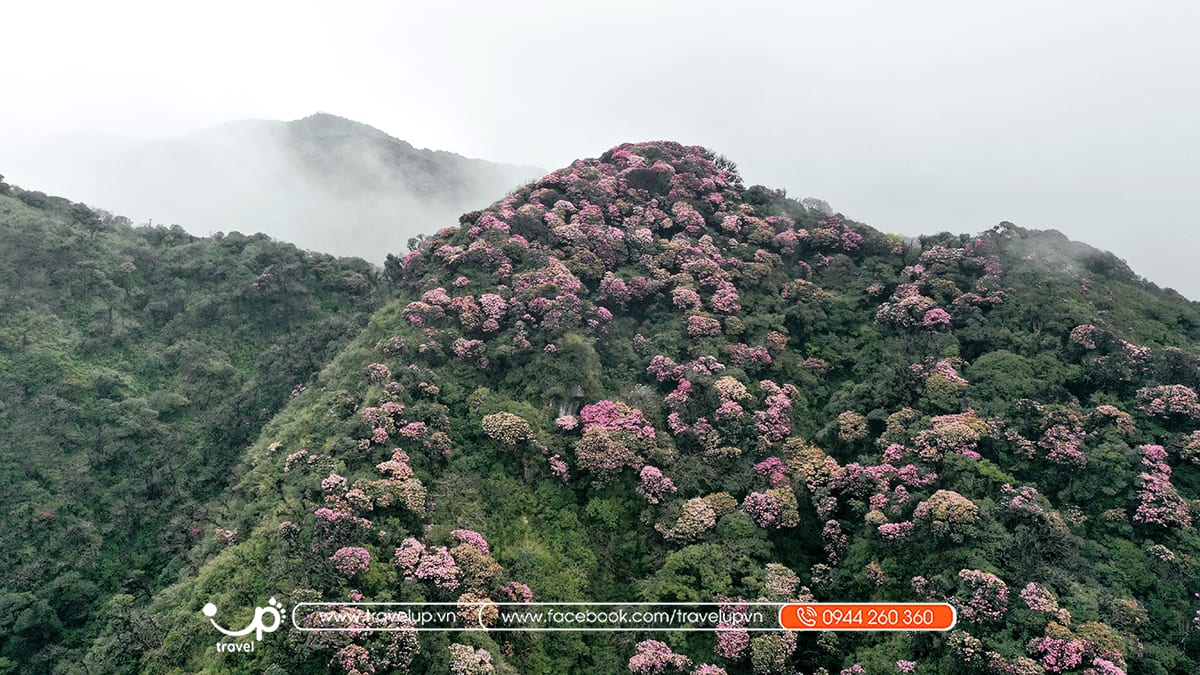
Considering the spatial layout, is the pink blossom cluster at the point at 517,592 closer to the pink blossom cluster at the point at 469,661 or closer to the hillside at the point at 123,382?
the pink blossom cluster at the point at 469,661

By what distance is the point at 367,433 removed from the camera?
2766cm

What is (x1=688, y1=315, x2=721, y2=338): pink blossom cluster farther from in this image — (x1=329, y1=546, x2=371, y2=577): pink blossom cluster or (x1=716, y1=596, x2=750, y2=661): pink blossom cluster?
(x1=329, y1=546, x2=371, y2=577): pink blossom cluster

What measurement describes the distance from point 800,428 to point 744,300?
9.08 m

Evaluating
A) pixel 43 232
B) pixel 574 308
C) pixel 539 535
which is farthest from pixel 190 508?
pixel 43 232

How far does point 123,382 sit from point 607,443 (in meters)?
25.4

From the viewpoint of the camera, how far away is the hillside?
2836cm

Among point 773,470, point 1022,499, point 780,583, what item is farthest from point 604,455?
point 1022,499

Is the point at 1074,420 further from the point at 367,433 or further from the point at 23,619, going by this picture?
the point at 23,619

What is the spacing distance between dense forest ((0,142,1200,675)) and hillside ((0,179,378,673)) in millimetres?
158

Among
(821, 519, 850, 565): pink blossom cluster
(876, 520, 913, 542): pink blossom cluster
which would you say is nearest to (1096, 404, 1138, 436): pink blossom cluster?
(876, 520, 913, 542): pink blossom cluster

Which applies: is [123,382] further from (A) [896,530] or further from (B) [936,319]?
(B) [936,319]

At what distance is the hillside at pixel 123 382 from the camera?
2836 centimetres

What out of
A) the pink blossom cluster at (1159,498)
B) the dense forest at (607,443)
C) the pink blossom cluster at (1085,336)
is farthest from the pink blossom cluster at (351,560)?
the pink blossom cluster at (1085,336)

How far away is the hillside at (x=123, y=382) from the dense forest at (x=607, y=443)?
0.16 metres
